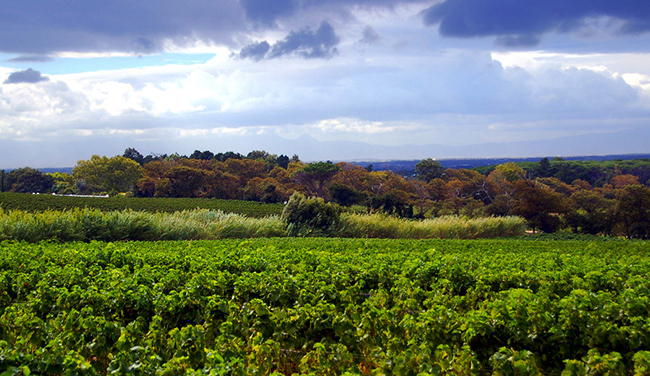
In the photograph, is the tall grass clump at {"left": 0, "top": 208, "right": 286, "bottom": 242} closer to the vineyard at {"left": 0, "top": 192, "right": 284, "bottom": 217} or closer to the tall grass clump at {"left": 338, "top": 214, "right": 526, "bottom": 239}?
the tall grass clump at {"left": 338, "top": 214, "right": 526, "bottom": 239}

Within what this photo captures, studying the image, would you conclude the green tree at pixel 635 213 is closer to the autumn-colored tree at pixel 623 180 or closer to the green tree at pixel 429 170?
the green tree at pixel 429 170

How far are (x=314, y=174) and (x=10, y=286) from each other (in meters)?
38.6

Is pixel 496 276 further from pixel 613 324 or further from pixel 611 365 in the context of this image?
pixel 611 365

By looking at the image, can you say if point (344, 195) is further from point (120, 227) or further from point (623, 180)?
point (623, 180)

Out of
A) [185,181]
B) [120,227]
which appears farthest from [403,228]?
[185,181]

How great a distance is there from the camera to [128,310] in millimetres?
5844

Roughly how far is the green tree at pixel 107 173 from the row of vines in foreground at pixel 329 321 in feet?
154

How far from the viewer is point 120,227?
14.6 meters

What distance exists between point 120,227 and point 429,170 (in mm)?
42632

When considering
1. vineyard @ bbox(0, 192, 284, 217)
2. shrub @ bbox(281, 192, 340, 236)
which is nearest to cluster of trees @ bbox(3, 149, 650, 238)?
vineyard @ bbox(0, 192, 284, 217)

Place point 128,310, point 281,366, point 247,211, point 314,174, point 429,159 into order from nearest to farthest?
point 281,366
point 128,310
point 247,211
point 314,174
point 429,159

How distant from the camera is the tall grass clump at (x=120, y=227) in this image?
13.0 metres

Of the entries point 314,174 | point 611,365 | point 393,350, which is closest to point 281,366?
point 393,350

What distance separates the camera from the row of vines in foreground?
3.74 m
